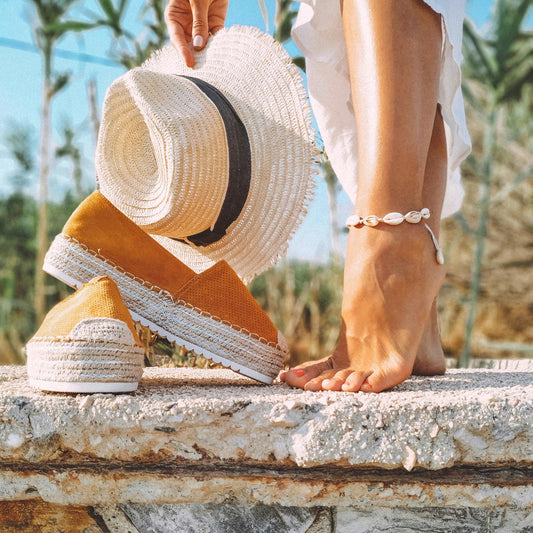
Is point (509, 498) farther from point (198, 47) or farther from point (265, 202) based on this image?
point (198, 47)

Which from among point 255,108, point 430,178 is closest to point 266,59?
point 255,108

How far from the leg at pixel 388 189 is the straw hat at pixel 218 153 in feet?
1.08

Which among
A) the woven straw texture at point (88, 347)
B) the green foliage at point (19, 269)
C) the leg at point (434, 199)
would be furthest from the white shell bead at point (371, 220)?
the green foliage at point (19, 269)

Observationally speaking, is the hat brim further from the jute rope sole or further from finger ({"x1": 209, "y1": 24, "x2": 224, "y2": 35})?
the jute rope sole

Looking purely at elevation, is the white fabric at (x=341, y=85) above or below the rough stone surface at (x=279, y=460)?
above

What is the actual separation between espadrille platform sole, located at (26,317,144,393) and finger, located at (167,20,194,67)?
912mm

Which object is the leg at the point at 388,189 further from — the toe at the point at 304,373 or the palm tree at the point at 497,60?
the palm tree at the point at 497,60

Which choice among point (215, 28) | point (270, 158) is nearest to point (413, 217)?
point (270, 158)

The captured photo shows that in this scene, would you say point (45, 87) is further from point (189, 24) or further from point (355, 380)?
point (355, 380)

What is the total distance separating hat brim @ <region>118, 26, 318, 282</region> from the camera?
1380 millimetres

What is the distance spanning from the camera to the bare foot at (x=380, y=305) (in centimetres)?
101

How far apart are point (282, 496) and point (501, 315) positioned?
4905 millimetres

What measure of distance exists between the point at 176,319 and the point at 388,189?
17.9 inches

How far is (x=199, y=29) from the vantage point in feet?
5.18
